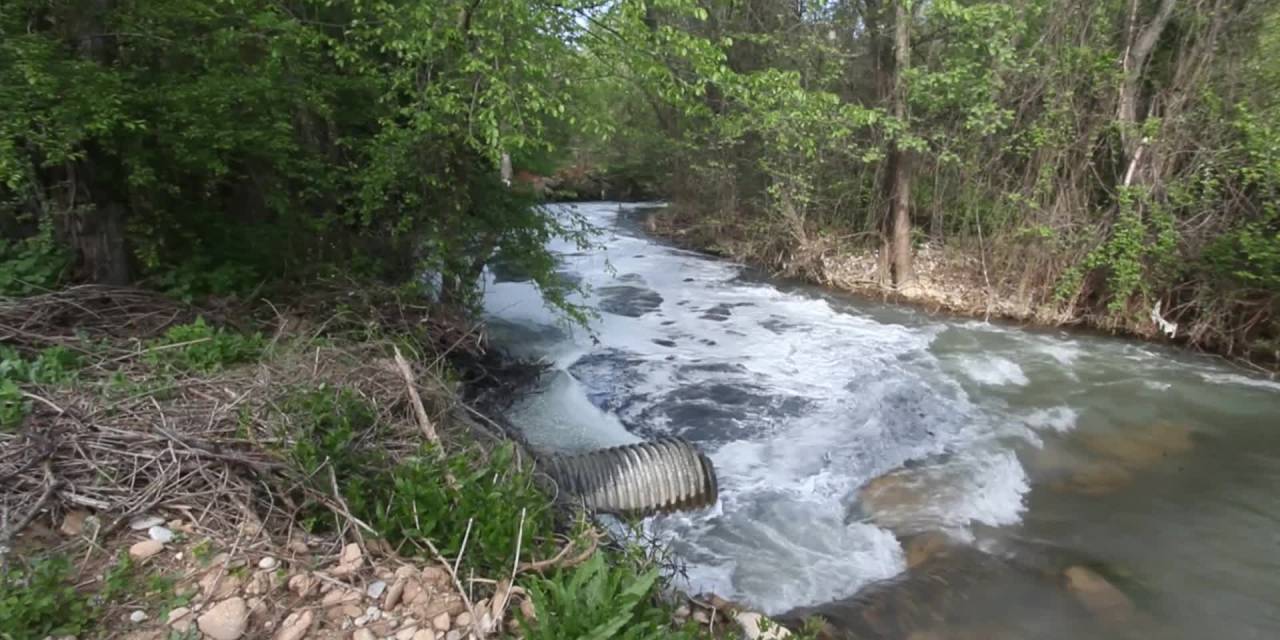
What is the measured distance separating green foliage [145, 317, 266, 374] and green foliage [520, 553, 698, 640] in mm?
2500

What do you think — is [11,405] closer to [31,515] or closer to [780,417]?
[31,515]

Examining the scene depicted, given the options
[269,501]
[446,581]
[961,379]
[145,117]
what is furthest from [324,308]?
[961,379]

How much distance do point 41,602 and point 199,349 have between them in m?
2.04

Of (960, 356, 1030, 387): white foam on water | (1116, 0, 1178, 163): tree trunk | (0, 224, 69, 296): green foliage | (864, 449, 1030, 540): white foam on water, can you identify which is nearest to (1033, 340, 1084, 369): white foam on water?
(960, 356, 1030, 387): white foam on water

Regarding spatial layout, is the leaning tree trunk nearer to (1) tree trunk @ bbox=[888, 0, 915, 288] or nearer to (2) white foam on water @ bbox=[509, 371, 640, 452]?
(2) white foam on water @ bbox=[509, 371, 640, 452]

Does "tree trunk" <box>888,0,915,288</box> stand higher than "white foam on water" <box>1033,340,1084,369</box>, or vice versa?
"tree trunk" <box>888,0,915,288</box>

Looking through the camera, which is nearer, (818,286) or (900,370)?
(900,370)

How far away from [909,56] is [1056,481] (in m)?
8.24

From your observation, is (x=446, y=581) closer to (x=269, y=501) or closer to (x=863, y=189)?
(x=269, y=501)

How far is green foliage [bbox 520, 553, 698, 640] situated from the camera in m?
2.28

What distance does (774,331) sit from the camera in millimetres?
10469

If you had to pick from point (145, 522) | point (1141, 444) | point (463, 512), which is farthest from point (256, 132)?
point (1141, 444)

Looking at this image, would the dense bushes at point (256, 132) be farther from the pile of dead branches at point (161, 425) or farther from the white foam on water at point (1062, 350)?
the white foam on water at point (1062, 350)

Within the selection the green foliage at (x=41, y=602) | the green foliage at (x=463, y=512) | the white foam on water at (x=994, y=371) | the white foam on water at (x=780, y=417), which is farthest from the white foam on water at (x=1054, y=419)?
the green foliage at (x=41, y=602)
